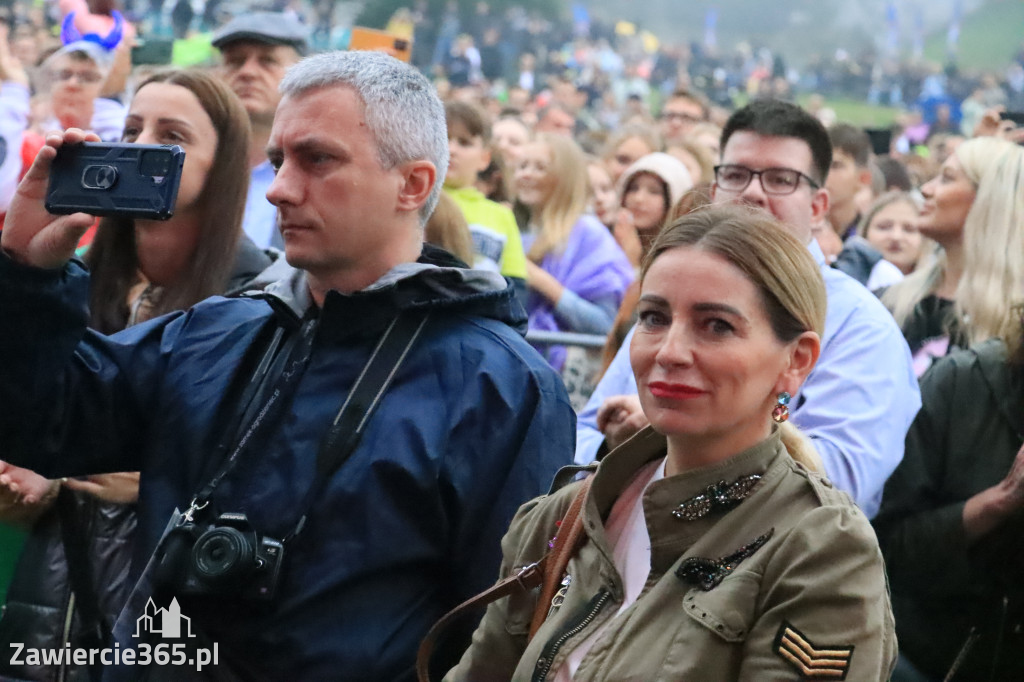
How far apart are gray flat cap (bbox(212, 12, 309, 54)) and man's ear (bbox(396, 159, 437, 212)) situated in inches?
111

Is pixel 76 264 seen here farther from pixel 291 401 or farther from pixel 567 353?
pixel 567 353

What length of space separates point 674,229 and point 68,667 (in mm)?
1782

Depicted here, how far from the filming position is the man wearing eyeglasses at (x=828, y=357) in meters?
3.28

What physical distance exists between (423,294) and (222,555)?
0.67 m

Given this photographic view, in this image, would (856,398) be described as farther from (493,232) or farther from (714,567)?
(493,232)

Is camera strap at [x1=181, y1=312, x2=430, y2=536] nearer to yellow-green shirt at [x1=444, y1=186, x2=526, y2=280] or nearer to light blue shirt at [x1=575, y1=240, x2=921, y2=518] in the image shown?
light blue shirt at [x1=575, y1=240, x2=921, y2=518]

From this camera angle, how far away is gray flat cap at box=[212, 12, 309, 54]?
5441mm

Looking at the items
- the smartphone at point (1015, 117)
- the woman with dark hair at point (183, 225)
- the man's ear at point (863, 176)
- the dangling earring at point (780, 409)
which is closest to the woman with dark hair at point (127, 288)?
the woman with dark hair at point (183, 225)

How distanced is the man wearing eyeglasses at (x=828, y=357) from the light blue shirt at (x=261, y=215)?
5.33ft

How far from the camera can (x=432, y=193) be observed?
291cm

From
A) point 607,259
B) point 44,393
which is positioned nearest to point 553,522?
point 44,393

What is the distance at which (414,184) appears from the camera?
9.39 ft

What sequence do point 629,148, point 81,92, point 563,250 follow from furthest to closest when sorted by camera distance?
point 629,148
point 563,250
point 81,92

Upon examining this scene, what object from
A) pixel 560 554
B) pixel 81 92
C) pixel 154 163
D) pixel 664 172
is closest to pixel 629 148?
pixel 664 172
